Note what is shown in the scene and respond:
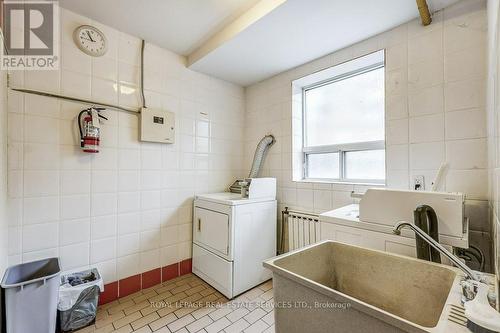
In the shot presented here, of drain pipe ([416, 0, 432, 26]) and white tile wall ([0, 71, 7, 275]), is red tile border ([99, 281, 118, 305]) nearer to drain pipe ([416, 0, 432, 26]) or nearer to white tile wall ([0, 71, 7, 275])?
white tile wall ([0, 71, 7, 275])

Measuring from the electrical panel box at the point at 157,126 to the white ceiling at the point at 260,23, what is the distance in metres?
0.65

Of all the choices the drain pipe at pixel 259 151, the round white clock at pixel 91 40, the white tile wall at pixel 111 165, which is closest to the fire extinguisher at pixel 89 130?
the white tile wall at pixel 111 165

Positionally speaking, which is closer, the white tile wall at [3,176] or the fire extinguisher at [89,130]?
the white tile wall at [3,176]

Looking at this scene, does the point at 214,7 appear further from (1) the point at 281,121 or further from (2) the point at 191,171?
(2) the point at 191,171

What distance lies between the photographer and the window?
188 cm

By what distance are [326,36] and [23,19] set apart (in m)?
2.19

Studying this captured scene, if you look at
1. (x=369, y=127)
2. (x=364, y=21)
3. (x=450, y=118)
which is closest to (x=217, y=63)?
(x=364, y=21)

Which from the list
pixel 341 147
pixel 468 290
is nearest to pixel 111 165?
pixel 341 147

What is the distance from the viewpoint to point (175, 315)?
5.38 feet

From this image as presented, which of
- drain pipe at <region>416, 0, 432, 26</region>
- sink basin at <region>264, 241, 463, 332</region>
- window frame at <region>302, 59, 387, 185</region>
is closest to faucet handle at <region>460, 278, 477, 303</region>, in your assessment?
sink basin at <region>264, 241, 463, 332</region>

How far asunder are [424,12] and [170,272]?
2872 mm

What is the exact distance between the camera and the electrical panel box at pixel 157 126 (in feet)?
6.42

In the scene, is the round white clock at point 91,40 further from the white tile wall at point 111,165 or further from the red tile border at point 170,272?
the red tile border at point 170,272

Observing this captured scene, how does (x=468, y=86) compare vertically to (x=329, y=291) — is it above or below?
above
